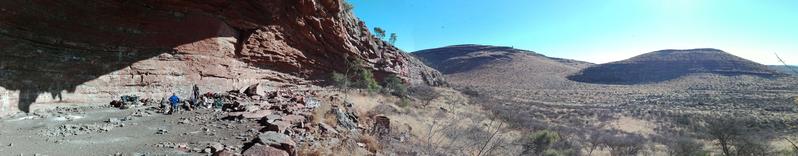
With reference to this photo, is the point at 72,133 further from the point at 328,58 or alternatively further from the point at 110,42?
the point at 328,58

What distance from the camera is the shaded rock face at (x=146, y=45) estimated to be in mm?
10844

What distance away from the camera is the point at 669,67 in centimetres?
6788

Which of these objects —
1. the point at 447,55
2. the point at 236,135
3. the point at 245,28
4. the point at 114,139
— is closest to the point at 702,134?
the point at 245,28

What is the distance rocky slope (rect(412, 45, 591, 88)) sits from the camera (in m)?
64.9

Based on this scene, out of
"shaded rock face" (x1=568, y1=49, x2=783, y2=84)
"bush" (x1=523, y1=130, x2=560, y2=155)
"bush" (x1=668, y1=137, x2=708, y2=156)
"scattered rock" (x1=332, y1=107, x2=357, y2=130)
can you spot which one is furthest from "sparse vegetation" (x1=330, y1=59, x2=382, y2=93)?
"shaded rock face" (x1=568, y1=49, x2=783, y2=84)

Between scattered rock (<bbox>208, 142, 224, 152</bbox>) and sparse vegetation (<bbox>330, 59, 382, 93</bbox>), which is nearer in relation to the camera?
scattered rock (<bbox>208, 142, 224, 152</bbox>)

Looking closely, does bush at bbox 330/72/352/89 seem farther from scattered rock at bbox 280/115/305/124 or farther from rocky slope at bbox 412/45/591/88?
rocky slope at bbox 412/45/591/88

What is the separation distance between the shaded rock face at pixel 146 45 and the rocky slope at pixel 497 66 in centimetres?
4451

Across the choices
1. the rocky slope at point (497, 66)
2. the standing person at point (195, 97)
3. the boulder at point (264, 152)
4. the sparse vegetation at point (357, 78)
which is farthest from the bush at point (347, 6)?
the rocky slope at point (497, 66)

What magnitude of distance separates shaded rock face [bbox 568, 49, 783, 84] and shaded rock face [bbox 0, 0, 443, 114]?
57913mm

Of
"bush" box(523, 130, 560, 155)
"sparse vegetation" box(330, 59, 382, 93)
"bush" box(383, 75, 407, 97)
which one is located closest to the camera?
"bush" box(523, 130, 560, 155)

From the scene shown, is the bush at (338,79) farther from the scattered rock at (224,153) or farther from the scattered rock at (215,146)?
the scattered rock at (224,153)

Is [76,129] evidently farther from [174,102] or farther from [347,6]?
[347,6]

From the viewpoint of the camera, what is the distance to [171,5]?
46.6 feet
